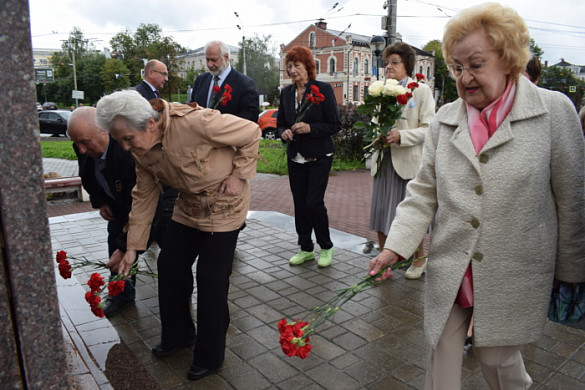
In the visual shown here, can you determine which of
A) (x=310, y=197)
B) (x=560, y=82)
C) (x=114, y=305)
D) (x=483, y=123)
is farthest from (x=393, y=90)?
(x=560, y=82)

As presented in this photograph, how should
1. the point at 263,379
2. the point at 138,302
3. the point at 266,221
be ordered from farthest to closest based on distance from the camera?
the point at 266,221
the point at 138,302
the point at 263,379

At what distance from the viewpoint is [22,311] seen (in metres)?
1.74

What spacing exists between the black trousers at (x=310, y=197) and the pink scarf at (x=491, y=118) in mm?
2992

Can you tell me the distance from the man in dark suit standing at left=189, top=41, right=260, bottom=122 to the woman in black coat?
375 mm

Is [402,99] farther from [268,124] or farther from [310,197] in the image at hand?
[268,124]

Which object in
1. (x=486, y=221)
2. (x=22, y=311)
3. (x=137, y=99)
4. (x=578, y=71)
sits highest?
(x=578, y=71)

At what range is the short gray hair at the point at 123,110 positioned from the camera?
257cm

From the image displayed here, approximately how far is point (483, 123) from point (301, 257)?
3.48 meters

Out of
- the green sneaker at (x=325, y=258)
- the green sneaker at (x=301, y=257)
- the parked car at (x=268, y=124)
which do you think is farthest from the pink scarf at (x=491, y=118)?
the parked car at (x=268, y=124)

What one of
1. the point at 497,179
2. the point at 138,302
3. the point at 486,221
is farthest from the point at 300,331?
the point at 138,302

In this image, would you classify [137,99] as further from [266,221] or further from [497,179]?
[266,221]

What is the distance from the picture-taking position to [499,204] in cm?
192

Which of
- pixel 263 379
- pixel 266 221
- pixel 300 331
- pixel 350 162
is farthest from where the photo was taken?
pixel 350 162

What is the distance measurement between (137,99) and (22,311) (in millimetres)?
1329
